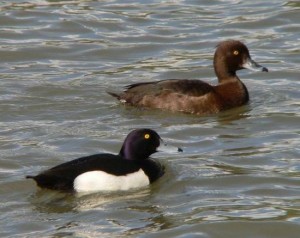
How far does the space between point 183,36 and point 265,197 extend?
724 centimetres

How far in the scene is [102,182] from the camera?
11.3 metres

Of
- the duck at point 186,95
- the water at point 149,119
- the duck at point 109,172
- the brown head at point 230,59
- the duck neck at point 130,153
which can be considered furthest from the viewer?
the brown head at point 230,59

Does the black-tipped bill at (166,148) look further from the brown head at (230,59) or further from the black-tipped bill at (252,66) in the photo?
the black-tipped bill at (252,66)

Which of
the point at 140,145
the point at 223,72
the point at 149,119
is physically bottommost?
the point at 149,119

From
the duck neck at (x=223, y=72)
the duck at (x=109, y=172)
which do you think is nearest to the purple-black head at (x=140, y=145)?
the duck at (x=109, y=172)

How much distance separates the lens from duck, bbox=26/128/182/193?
11219 mm

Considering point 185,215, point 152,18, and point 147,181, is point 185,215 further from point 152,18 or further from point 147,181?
point 152,18

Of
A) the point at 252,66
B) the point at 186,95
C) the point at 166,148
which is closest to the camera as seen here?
the point at 166,148

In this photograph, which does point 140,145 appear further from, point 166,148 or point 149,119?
point 149,119

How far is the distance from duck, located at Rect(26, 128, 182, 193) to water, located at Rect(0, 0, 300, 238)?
A: 0.36ft

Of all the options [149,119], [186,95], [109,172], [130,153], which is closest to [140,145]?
→ [130,153]

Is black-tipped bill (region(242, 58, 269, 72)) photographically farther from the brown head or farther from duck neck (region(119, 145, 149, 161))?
duck neck (region(119, 145, 149, 161))

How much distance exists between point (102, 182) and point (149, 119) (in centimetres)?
315

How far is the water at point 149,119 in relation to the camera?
423 inches
